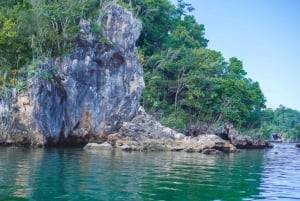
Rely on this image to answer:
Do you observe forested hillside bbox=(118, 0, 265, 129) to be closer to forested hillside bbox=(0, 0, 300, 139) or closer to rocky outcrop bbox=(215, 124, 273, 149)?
forested hillside bbox=(0, 0, 300, 139)

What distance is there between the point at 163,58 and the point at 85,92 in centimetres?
1349

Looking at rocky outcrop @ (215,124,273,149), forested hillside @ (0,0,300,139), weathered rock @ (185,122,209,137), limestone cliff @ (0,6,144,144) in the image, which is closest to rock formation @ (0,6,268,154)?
limestone cliff @ (0,6,144,144)

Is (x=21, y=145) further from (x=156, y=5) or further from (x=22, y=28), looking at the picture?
(x=156, y=5)

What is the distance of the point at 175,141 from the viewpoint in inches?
1261

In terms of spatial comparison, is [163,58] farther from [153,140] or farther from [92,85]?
[153,140]

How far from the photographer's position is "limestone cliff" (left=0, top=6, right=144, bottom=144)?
1101 inches

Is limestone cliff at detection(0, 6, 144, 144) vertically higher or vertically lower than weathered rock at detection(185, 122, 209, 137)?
higher

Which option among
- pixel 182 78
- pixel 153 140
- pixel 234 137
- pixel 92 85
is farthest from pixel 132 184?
pixel 234 137

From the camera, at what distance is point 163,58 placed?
142ft

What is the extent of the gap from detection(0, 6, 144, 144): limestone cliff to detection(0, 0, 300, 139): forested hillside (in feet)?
3.06

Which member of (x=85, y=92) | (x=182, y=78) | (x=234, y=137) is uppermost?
(x=182, y=78)

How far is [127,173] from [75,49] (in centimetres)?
1929

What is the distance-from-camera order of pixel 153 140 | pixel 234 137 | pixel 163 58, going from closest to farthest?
pixel 153 140, pixel 163 58, pixel 234 137

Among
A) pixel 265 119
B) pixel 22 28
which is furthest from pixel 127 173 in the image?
pixel 265 119
